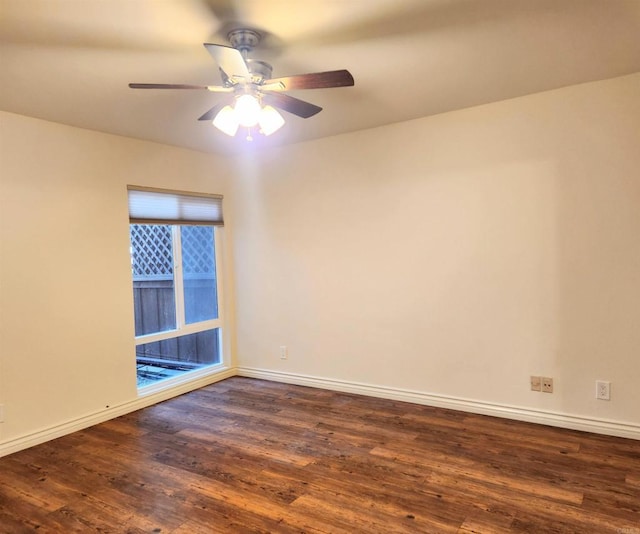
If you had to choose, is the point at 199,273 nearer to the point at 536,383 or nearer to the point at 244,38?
the point at 244,38

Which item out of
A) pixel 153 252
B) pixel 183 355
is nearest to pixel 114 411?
pixel 183 355

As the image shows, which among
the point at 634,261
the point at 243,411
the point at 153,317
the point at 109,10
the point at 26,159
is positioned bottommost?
the point at 243,411

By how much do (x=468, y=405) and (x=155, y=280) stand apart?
2.96 meters

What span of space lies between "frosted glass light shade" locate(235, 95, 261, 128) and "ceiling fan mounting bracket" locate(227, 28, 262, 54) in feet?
0.72

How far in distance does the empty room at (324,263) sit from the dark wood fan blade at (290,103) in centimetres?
2

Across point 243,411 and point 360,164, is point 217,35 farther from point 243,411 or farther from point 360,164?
point 243,411

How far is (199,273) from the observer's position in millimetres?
4383

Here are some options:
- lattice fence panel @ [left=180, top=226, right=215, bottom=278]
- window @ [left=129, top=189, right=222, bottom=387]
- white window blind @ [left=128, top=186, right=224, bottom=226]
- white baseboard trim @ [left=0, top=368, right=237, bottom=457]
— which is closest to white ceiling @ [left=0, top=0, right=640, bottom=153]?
white window blind @ [left=128, top=186, right=224, bottom=226]

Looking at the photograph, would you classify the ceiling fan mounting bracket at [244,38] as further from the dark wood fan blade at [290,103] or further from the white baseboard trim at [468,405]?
the white baseboard trim at [468,405]

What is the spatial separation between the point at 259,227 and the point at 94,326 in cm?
171

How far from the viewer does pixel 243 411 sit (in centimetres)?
348

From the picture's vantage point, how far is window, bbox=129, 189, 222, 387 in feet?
12.8

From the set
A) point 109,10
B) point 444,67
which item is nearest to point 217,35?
point 109,10

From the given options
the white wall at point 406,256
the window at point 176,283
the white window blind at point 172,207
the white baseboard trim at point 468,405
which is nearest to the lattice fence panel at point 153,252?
the window at point 176,283
